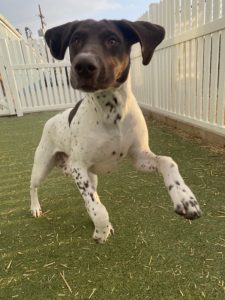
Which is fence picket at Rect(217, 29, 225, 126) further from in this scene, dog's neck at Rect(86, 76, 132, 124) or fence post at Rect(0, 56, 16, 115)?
fence post at Rect(0, 56, 16, 115)

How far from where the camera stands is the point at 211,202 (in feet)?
10.8

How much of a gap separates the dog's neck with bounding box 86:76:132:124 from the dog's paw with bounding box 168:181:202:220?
2.22 feet

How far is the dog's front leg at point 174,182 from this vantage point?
2.05 metres

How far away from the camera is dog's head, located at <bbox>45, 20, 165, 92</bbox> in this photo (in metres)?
1.96

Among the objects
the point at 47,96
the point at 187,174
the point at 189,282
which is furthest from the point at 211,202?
the point at 47,96

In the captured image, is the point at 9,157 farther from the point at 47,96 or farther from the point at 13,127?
the point at 47,96

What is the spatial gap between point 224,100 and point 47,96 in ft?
25.9

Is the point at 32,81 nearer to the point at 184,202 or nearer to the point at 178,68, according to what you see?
the point at 178,68

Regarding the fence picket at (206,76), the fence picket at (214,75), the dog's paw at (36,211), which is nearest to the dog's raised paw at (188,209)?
the dog's paw at (36,211)

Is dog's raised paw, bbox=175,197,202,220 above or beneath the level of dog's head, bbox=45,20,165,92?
beneath

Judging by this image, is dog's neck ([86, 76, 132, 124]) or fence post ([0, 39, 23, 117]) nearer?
dog's neck ([86, 76, 132, 124])

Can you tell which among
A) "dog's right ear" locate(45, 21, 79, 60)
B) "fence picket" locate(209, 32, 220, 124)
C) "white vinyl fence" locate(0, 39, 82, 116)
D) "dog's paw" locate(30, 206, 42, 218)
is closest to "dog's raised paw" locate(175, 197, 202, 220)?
"dog's right ear" locate(45, 21, 79, 60)

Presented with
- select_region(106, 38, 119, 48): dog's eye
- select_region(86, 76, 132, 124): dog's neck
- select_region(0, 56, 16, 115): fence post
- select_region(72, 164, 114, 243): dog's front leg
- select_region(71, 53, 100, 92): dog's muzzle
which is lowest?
select_region(0, 56, 16, 115): fence post

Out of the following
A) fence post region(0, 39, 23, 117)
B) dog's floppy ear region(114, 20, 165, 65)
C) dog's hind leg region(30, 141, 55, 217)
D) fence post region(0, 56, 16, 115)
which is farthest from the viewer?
fence post region(0, 56, 16, 115)
